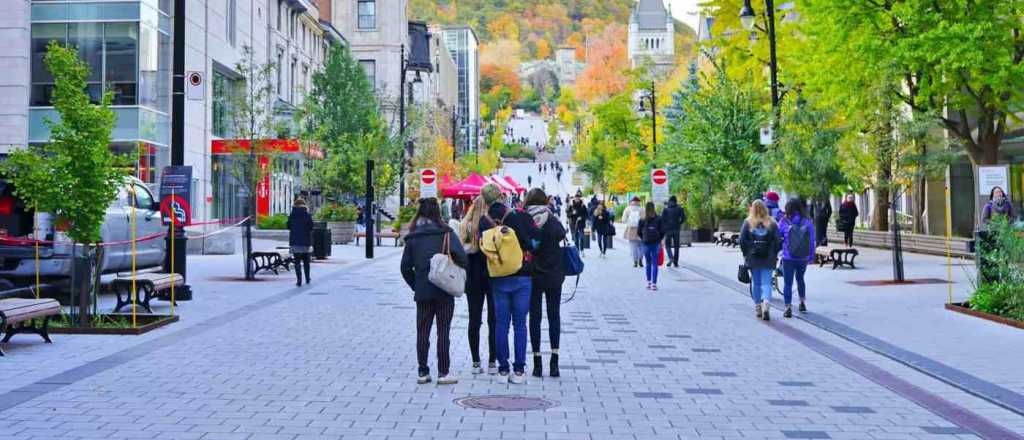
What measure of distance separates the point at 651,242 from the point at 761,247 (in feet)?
19.3

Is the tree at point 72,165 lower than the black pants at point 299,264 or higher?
higher

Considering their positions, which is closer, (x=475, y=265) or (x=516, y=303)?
(x=516, y=303)

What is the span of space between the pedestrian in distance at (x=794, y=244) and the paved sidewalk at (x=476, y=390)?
0.75 meters

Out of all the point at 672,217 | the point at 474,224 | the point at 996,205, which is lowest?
the point at 474,224

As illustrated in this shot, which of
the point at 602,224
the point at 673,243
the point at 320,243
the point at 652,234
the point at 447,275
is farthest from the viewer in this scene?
the point at 602,224

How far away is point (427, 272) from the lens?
8.86 meters

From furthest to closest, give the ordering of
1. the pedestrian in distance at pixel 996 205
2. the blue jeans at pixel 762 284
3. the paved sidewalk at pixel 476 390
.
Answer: the pedestrian in distance at pixel 996 205 → the blue jeans at pixel 762 284 → the paved sidewalk at pixel 476 390

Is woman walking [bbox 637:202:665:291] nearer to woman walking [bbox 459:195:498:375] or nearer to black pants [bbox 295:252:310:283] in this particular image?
black pants [bbox 295:252:310:283]

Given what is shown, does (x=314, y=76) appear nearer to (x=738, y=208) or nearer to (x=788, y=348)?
(x=738, y=208)

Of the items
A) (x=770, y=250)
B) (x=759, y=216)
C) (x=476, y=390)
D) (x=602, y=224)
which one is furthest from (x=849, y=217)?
(x=476, y=390)

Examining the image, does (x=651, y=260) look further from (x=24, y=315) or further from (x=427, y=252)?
(x=24, y=315)

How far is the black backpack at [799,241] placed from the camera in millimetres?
14477

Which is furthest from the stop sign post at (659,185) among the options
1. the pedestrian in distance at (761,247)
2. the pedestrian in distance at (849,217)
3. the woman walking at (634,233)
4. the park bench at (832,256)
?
the pedestrian in distance at (761,247)

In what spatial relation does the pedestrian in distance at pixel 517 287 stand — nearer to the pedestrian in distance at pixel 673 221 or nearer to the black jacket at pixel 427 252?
the black jacket at pixel 427 252
